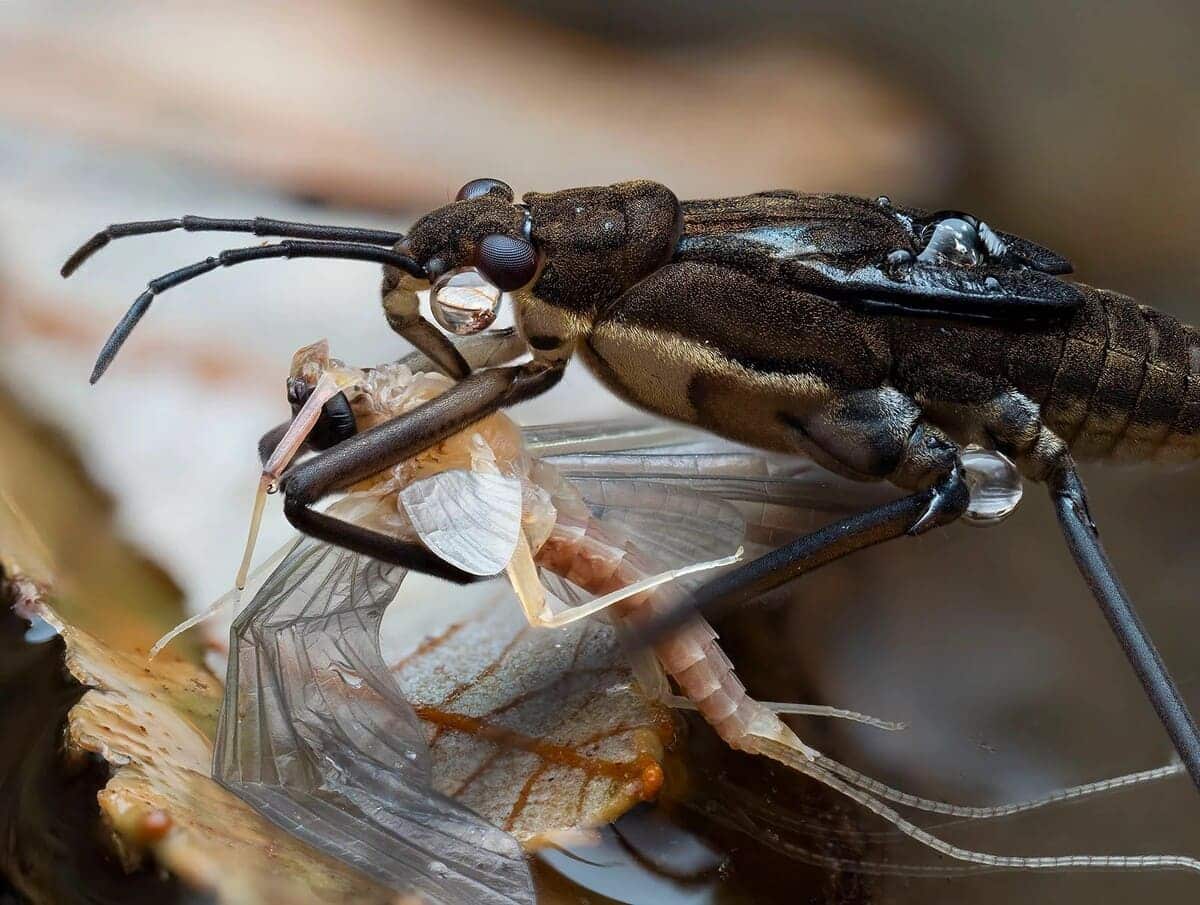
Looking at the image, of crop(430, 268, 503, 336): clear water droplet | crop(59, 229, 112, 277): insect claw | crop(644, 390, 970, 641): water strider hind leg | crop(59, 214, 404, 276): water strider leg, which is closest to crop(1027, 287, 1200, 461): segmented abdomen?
crop(644, 390, 970, 641): water strider hind leg

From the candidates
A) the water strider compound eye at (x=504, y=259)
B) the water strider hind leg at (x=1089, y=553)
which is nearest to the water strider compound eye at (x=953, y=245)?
the water strider hind leg at (x=1089, y=553)

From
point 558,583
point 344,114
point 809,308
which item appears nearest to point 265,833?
point 558,583

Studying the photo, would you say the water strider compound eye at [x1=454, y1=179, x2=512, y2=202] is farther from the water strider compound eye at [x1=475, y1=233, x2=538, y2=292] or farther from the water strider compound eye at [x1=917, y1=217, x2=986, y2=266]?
the water strider compound eye at [x1=917, y1=217, x2=986, y2=266]

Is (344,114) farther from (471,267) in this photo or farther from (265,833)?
(265,833)

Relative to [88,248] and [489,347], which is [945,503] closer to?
[489,347]

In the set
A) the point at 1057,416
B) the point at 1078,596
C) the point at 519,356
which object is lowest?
the point at 1078,596

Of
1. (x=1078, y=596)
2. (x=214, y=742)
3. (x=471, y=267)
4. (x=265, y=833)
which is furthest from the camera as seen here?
(x=1078, y=596)

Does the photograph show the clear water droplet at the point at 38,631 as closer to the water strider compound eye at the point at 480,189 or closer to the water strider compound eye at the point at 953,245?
the water strider compound eye at the point at 480,189
